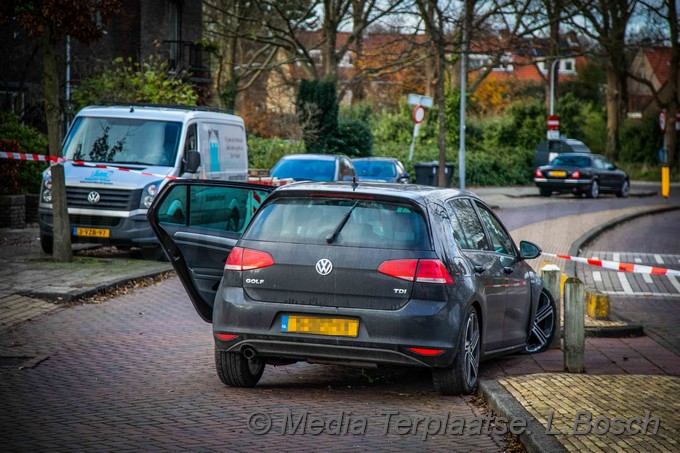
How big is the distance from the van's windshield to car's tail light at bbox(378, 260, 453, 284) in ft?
34.0

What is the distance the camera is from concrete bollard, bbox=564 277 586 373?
28.1 feet

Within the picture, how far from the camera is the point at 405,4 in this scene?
134 ft

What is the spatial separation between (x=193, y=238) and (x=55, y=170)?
7092 mm

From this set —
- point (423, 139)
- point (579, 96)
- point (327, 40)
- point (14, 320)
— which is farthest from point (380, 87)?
point (14, 320)

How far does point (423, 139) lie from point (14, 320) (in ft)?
146

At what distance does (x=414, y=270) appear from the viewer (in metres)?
7.50

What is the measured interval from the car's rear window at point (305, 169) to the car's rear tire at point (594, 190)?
20163 mm

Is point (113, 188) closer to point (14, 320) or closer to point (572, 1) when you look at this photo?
point (14, 320)

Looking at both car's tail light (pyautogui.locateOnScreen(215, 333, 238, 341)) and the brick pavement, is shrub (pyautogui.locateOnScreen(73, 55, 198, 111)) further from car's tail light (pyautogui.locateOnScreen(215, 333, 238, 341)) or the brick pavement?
car's tail light (pyautogui.locateOnScreen(215, 333, 238, 341))

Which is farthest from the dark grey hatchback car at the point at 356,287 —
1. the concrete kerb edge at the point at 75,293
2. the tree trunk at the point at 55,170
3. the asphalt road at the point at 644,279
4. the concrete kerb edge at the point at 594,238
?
the tree trunk at the point at 55,170

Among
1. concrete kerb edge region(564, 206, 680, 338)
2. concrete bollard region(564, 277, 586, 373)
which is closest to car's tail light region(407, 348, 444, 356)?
concrete bollard region(564, 277, 586, 373)

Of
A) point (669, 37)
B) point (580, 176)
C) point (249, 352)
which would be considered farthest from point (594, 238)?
point (669, 37)

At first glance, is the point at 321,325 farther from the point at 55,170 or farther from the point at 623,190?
the point at 623,190

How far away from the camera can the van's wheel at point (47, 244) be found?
1678cm
